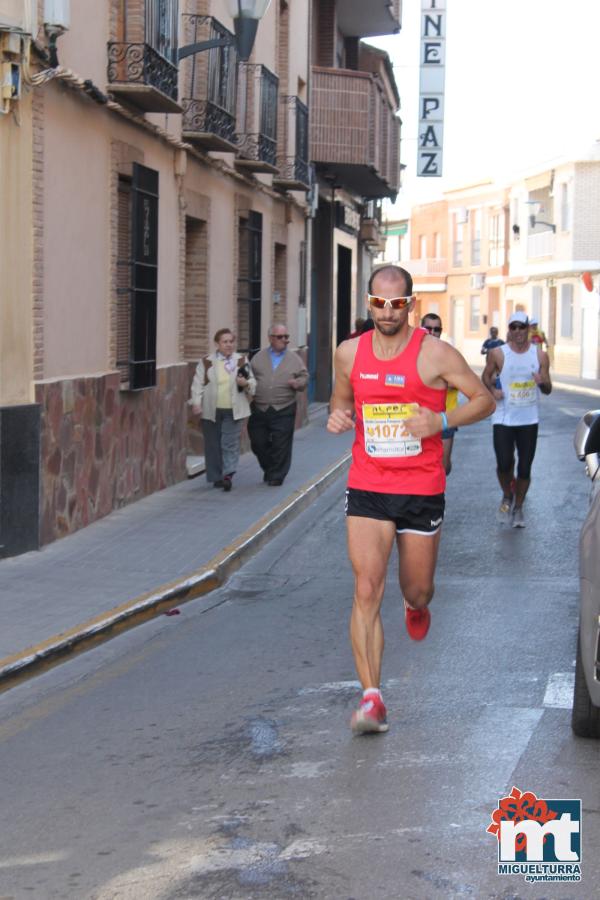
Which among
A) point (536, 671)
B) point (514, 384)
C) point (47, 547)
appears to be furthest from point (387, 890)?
point (514, 384)

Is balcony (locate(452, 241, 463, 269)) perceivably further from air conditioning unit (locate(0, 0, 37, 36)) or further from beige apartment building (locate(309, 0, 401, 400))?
air conditioning unit (locate(0, 0, 37, 36))

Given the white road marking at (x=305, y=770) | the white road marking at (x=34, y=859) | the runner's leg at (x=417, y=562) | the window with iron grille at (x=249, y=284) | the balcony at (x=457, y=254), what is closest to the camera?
the white road marking at (x=34, y=859)

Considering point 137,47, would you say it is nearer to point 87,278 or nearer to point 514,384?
point 87,278

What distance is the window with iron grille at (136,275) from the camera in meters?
14.0

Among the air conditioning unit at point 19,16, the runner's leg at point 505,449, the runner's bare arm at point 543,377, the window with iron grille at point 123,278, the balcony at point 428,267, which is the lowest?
the runner's leg at point 505,449

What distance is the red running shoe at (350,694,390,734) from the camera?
6117 mm

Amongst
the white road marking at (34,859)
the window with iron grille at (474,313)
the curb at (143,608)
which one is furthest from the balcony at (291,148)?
the window with iron grille at (474,313)

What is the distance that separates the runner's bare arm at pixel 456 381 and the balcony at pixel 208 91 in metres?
10.4

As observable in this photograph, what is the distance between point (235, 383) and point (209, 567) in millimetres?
5102

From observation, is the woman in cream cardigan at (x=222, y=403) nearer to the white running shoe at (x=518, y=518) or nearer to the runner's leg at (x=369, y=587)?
the white running shoe at (x=518, y=518)

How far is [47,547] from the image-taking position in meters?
11.5

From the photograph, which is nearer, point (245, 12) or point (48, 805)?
point (48, 805)

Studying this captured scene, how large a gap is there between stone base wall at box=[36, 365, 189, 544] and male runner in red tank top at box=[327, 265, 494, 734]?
17.9 ft

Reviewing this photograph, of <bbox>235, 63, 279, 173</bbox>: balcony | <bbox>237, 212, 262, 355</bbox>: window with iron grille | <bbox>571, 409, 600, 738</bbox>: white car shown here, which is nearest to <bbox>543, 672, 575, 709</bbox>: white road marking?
<bbox>571, 409, 600, 738</bbox>: white car
